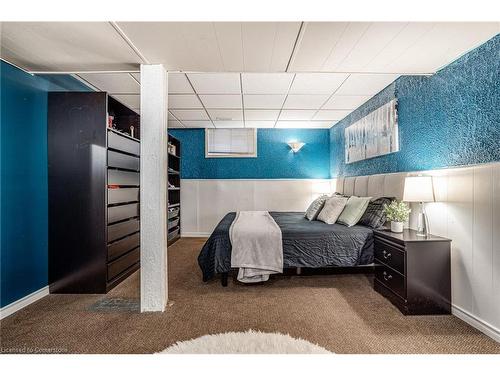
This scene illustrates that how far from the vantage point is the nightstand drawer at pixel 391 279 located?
7.54ft

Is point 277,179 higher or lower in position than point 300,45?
lower

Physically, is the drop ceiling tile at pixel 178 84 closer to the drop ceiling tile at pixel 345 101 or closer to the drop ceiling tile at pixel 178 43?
the drop ceiling tile at pixel 178 43

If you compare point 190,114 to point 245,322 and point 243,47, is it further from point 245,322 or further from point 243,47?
point 245,322

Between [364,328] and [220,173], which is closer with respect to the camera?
[364,328]

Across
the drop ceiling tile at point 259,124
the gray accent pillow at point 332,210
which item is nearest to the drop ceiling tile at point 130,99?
the drop ceiling tile at point 259,124

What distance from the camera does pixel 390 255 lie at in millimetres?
2473

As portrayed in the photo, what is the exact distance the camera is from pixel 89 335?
1974 mm

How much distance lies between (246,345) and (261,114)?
3.84 metres

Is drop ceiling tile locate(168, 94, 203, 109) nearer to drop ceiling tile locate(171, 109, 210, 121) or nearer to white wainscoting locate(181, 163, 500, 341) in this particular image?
drop ceiling tile locate(171, 109, 210, 121)

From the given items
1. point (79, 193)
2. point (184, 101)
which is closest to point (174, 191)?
point (184, 101)

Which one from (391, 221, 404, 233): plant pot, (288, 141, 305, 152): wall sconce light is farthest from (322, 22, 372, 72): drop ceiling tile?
(288, 141, 305, 152): wall sconce light

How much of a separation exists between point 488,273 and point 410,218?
3.14ft
